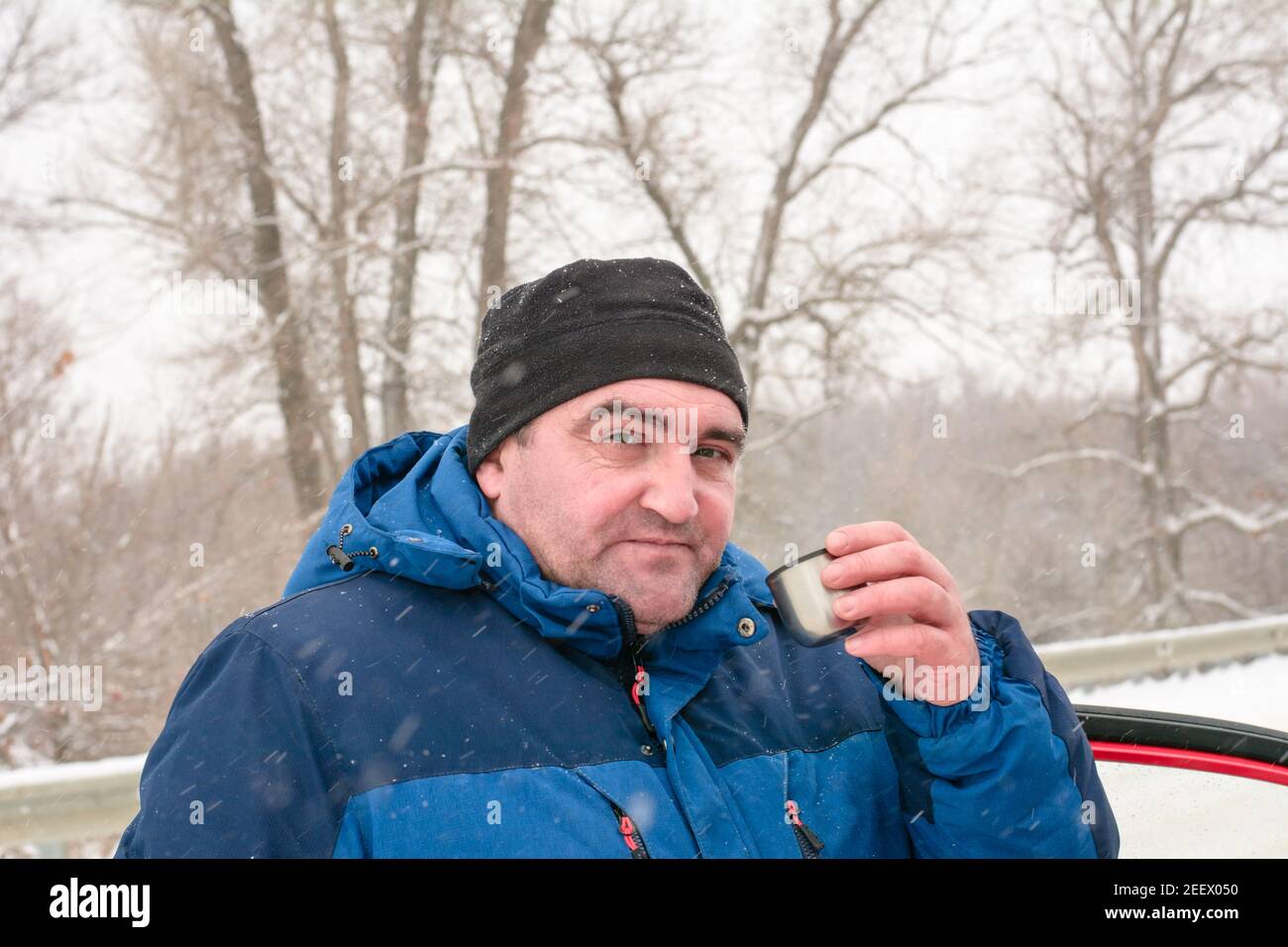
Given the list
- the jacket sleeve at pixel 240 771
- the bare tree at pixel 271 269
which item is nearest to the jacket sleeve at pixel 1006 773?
the jacket sleeve at pixel 240 771

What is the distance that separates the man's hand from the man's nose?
0.87 ft

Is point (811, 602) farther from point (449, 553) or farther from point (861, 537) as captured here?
point (449, 553)

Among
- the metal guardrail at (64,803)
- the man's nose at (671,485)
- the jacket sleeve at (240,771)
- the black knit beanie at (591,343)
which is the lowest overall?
the metal guardrail at (64,803)

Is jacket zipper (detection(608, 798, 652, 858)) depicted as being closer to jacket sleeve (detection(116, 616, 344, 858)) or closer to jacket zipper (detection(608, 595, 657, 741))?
jacket zipper (detection(608, 595, 657, 741))

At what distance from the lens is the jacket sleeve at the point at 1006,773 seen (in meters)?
1.56

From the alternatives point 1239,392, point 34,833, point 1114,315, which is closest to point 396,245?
point 34,833

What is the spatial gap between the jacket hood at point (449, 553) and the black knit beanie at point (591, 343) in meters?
0.15

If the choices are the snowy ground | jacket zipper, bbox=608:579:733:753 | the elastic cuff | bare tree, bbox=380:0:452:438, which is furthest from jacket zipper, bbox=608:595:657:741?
bare tree, bbox=380:0:452:438

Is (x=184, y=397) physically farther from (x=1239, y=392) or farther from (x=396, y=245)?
(x=1239, y=392)

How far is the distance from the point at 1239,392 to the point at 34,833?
16223 mm

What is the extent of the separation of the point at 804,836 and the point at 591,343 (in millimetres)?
916

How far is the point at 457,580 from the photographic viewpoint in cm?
158

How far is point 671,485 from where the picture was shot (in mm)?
1662

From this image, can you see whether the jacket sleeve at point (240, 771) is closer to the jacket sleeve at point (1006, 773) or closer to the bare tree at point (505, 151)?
the jacket sleeve at point (1006, 773)
